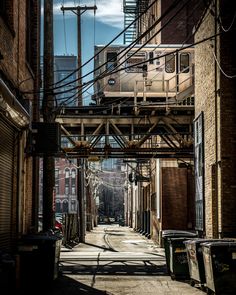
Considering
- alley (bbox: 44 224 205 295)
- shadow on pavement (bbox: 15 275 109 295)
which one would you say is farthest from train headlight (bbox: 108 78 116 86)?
shadow on pavement (bbox: 15 275 109 295)

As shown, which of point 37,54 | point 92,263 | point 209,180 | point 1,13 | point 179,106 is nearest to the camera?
point 1,13

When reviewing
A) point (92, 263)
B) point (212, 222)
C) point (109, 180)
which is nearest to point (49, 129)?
point (212, 222)

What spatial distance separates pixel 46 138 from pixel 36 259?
414cm

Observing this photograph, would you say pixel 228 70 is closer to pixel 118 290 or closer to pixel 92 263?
pixel 118 290

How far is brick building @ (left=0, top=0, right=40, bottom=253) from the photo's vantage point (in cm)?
Result: 1452

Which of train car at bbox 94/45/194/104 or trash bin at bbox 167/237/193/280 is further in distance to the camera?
train car at bbox 94/45/194/104

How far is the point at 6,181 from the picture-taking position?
15.5 metres

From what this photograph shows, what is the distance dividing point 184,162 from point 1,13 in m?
16.0

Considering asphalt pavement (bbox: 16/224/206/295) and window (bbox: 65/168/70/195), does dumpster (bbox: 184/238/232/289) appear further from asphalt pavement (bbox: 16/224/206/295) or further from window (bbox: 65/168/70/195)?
window (bbox: 65/168/70/195)

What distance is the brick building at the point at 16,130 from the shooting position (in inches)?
571

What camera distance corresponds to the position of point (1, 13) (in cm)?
1452

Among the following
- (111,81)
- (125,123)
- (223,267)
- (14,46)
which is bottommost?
(223,267)

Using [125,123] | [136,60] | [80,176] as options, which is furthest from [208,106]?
[80,176]

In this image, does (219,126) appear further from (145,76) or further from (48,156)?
(145,76)
